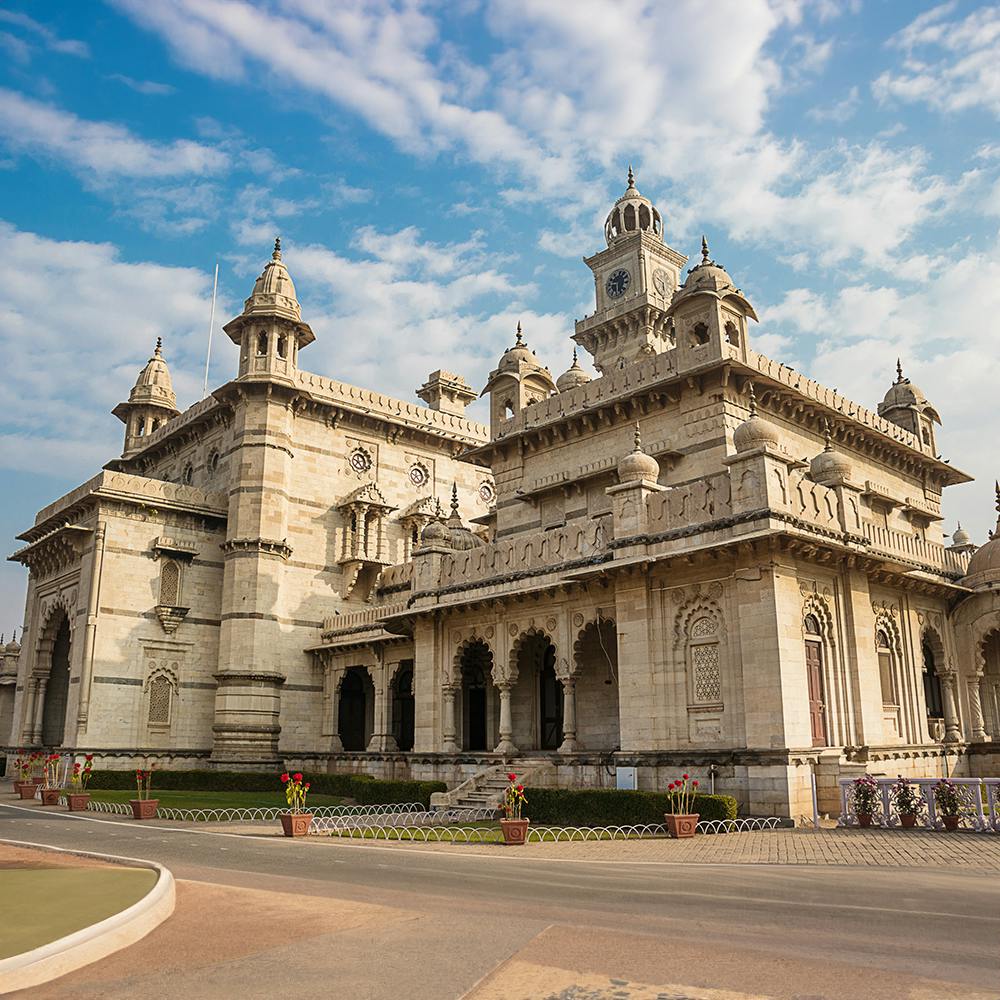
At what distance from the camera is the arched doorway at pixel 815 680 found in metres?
20.3

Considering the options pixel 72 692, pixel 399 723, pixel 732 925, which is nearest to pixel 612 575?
pixel 732 925

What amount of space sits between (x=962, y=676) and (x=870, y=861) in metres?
14.4

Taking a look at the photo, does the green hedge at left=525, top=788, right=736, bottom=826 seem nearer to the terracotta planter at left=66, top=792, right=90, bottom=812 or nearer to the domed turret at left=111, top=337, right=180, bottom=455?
the terracotta planter at left=66, top=792, right=90, bottom=812

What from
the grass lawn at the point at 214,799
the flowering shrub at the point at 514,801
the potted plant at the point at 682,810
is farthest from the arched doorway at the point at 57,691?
the potted plant at the point at 682,810

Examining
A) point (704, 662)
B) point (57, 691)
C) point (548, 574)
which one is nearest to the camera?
point (704, 662)

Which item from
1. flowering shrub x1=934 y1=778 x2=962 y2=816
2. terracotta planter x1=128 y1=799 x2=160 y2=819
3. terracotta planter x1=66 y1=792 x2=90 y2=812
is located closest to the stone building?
flowering shrub x1=934 y1=778 x2=962 y2=816

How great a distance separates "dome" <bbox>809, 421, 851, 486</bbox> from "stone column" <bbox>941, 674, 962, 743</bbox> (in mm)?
7700

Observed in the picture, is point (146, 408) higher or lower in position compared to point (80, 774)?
higher

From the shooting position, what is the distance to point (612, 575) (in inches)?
883

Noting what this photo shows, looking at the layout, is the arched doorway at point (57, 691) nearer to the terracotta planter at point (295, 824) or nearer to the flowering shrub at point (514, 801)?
the terracotta planter at point (295, 824)

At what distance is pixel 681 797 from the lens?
60.5 feet

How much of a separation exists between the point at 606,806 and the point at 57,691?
31.1 m

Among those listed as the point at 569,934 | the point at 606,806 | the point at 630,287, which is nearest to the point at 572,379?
the point at 630,287

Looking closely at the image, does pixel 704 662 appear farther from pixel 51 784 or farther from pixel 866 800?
pixel 51 784
